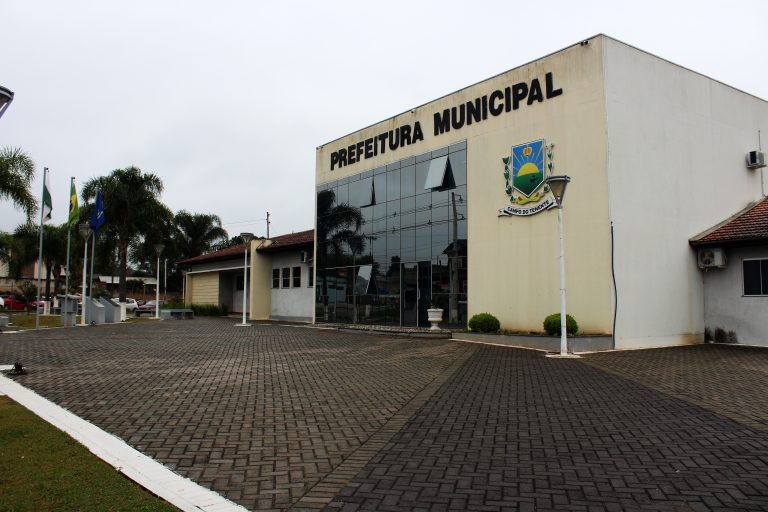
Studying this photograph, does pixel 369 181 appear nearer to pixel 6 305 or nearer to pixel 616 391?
pixel 616 391

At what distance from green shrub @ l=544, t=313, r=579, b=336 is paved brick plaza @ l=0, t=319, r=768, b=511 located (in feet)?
5.46

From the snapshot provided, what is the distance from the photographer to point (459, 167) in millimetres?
19906

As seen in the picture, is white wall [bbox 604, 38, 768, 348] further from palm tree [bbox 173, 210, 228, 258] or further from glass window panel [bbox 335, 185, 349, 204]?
palm tree [bbox 173, 210, 228, 258]

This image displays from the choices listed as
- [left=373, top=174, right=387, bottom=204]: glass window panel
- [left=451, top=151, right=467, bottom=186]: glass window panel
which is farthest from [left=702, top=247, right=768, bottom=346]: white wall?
[left=373, top=174, right=387, bottom=204]: glass window panel

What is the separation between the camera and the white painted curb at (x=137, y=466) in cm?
413

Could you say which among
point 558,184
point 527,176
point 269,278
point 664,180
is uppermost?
point 527,176

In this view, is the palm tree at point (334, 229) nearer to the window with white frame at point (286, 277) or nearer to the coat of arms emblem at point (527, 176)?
the window with white frame at point (286, 277)

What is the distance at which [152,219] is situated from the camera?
3594 centimetres

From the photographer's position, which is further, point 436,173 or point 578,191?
point 436,173

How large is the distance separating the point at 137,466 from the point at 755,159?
2073cm

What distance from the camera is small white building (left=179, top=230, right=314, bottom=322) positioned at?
101ft

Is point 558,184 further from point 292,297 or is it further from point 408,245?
point 292,297

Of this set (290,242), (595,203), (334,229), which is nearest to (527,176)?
(595,203)

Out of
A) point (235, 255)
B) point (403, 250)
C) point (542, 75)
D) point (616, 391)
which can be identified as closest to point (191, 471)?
point (616, 391)
